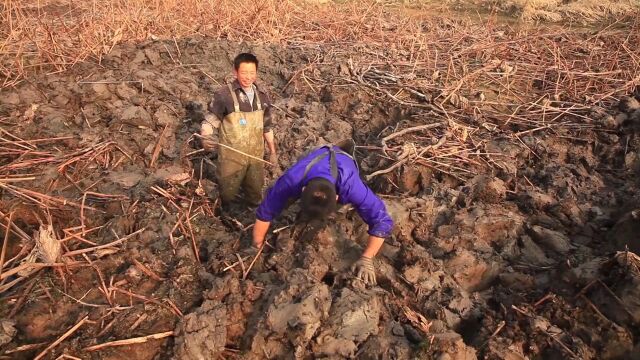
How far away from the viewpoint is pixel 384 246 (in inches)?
119

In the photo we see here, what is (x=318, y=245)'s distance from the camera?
9.57 ft

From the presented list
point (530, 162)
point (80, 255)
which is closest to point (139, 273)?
point (80, 255)

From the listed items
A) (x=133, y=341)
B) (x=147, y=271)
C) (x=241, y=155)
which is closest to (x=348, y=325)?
(x=133, y=341)

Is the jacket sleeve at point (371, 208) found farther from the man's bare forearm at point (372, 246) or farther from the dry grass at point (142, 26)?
the dry grass at point (142, 26)

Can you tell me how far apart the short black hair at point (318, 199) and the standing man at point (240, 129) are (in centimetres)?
111

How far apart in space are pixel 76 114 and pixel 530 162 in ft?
14.6

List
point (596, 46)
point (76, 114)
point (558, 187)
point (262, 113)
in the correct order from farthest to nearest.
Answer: point (596, 46) → point (76, 114) → point (558, 187) → point (262, 113)

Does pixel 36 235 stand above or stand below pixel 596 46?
below

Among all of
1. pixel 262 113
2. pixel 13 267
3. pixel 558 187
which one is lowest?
pixel 13 267

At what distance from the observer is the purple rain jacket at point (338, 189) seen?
2516 mm

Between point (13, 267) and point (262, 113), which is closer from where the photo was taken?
point (13, 267)

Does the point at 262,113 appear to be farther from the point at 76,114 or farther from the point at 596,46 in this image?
the point at 596,46

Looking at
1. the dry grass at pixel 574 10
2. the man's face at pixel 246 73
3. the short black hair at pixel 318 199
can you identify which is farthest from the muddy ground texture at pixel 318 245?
the dry grass at pixel 574 10

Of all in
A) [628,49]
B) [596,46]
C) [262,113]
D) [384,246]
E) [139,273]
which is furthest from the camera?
[596,46]
